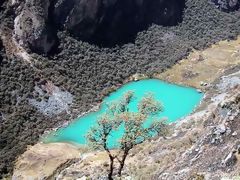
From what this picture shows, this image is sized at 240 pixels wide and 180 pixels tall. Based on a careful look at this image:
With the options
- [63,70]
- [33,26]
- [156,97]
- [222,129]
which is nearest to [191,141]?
[222,129]

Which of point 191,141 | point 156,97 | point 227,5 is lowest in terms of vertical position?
point 156,97

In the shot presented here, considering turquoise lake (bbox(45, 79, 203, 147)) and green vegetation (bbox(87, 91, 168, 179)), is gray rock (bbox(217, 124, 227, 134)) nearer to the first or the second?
green vegetation (bbox(87, 91, 168, 179))

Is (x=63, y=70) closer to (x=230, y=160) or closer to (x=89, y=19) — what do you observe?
(x=89, y=19)

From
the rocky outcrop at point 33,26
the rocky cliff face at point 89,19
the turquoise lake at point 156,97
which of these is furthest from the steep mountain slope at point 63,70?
the turquoise lake at point 156,97

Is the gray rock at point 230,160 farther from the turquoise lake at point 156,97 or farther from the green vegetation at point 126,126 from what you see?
the turquoise lake at point 156,97

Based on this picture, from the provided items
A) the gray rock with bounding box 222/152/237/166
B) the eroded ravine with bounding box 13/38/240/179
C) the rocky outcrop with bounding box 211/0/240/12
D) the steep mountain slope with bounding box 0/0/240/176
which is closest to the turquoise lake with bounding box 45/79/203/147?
the steep mountain slope with bounding box 0/0/240/176

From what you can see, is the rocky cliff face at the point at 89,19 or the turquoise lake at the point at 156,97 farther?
the rocky cliff face at the point at 89,19

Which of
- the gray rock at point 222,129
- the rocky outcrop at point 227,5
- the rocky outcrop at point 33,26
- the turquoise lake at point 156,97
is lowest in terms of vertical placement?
the turquoise lake at point 156,97
